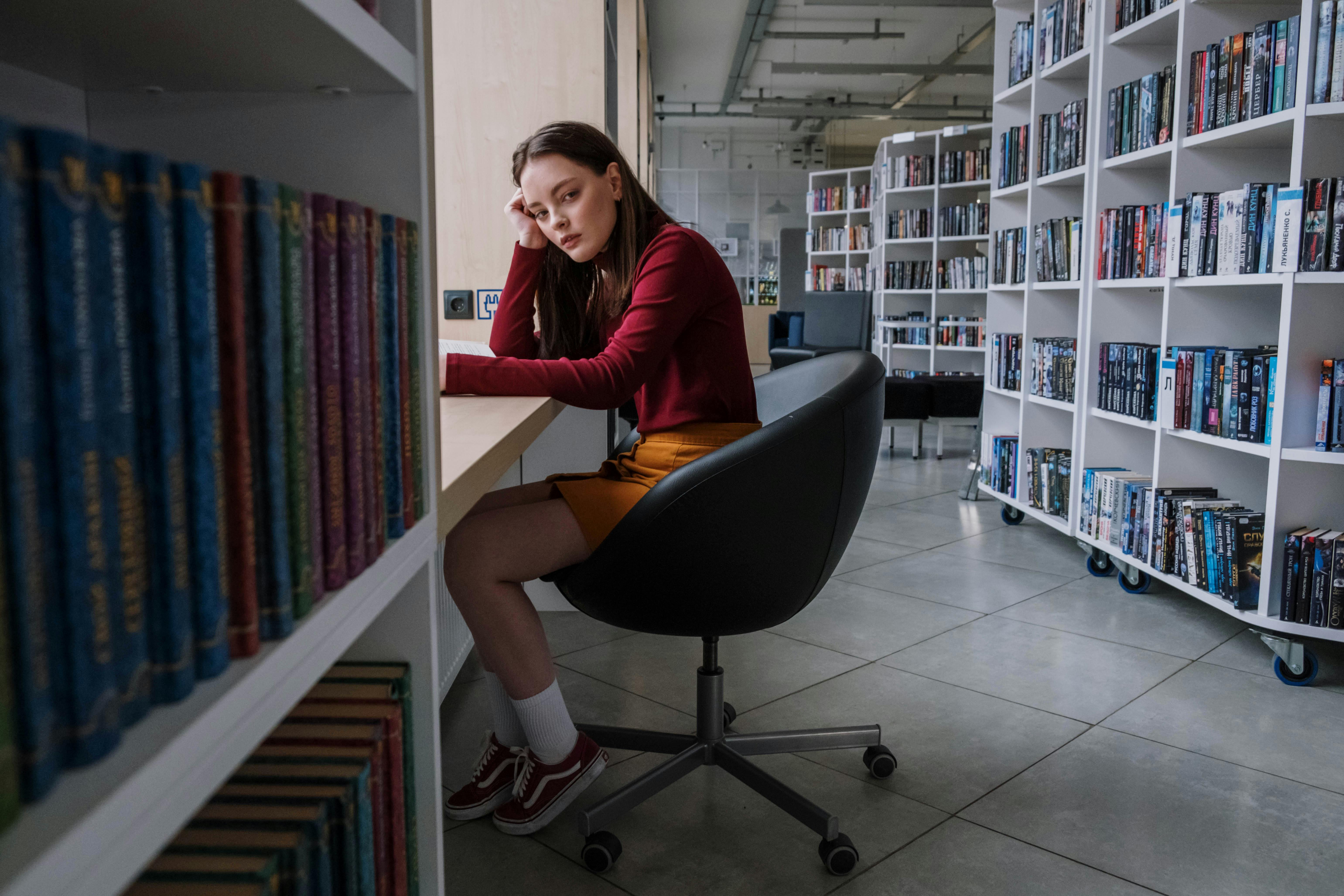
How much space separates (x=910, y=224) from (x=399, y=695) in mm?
6912

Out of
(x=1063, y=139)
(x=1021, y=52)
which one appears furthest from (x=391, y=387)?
(x=1021, y=52)

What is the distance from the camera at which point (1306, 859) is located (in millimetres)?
1469

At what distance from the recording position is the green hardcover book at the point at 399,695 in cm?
75

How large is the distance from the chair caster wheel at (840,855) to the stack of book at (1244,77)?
1.98 metres

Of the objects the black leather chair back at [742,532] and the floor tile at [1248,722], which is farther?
the floor tile at [1248,722]

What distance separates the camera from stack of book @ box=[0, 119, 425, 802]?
30 cm

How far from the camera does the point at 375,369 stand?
614 millimetres

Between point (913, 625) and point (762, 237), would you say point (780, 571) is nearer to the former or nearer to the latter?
point (913, 625)

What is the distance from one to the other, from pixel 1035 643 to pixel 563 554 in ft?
5.08

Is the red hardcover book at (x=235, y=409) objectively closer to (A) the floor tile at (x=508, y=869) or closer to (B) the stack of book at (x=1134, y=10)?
(A) the floor tile at (x=508, y=869)

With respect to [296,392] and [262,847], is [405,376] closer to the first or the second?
[296,392]

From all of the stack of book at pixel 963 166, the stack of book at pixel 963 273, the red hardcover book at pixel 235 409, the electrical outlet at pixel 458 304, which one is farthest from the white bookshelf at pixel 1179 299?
the stack of book at pixel 963 166

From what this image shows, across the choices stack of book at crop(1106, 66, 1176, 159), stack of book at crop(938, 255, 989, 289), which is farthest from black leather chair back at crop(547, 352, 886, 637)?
stack of book at crop(938, 255, 989, 289)

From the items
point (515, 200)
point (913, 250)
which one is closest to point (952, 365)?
point (913, 250)
